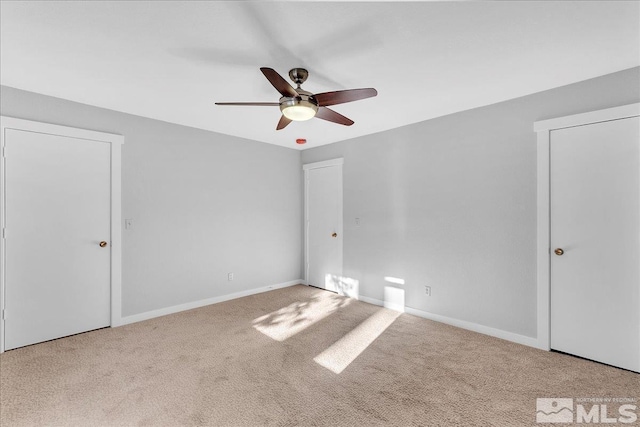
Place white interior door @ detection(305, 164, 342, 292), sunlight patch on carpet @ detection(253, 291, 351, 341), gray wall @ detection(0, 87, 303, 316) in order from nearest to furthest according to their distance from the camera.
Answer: sunlight patch on carpet @ detection(253, 291, 351, 341) → gray wall @ detection(0, 87, 303, 316) → white interior door @ detection(305, 164, 342, 292)

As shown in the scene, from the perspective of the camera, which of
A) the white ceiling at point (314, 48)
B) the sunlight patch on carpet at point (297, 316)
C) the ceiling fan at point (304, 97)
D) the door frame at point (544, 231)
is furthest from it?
the sunlight patch on carpet at point (297, 316)

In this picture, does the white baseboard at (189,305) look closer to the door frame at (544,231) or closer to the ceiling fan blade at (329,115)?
the ceiling fan blade at (329,115)

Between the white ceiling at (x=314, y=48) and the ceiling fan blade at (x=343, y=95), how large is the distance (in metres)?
0.29

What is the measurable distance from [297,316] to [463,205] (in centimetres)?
241

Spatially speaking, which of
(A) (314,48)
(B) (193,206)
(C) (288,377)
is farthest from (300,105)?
(B) (193,206)

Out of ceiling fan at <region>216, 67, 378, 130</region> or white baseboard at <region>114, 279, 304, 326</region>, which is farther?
white baseboard at <region>114, 279, 304, 326</region>

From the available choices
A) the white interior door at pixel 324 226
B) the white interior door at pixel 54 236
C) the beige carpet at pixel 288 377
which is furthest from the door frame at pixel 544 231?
the white interior door at pixel 54 236

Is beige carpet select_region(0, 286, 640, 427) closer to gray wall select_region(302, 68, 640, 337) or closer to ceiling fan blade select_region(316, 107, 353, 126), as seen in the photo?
gray wall select_region(302, 68, 640, 337)

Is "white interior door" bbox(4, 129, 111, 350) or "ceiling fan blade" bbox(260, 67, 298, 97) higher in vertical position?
"ceiling fan blade" bbox(260, 67, 298, 97)

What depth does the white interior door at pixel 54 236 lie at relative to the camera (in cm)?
277

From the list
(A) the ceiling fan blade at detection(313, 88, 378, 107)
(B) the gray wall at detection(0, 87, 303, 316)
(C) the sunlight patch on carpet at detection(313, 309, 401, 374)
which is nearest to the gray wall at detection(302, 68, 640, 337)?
(C) the sunlight patch on carpet at detection(313, 309, 401, 374)

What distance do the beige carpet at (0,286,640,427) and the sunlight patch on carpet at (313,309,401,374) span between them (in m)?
0.02

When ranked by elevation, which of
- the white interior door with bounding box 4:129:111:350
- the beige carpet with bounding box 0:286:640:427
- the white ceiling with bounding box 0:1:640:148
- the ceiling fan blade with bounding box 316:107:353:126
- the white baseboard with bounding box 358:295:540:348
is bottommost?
the beige carpet with bounding box 0:286:640:427

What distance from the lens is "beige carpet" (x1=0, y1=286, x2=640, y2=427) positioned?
6.15 feet
